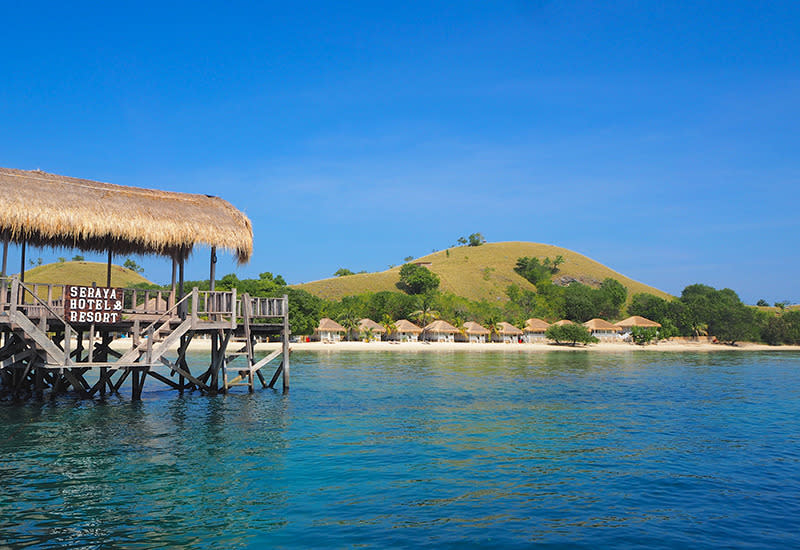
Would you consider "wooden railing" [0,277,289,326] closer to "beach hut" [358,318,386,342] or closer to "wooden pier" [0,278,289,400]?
"wooden pier" [0,278,289,400]

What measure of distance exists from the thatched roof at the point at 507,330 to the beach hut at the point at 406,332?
1403cm

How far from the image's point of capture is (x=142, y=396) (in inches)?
1042

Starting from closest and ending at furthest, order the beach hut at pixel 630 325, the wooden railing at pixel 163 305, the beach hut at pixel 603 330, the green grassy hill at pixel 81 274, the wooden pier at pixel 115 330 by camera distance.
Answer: the wooden pier at pixel 115 330, the wooden railing at pixel 163 305, the beach hut at pixel 603 330, the beach hut at pixel 630 325, the green grassy hill at pixel 81 274

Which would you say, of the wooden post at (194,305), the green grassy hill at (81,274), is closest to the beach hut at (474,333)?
the green grassy hill at (81,274)

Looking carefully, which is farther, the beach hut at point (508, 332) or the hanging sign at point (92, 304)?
the beach hut at point (508, 332)

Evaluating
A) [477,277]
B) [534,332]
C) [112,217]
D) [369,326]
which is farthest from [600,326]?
[112,217]

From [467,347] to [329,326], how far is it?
19.7m

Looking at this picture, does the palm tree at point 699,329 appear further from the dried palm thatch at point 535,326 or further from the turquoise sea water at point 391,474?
the turquoise sea water at point 391,474

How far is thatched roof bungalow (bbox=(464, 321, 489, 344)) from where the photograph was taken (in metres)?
96.6

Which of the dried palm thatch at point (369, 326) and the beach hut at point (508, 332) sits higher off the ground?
the dried palm thatch at point (369, 326)

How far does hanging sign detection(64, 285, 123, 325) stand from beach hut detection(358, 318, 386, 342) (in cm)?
7120

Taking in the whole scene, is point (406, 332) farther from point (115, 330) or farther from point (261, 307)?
point (115, 330)

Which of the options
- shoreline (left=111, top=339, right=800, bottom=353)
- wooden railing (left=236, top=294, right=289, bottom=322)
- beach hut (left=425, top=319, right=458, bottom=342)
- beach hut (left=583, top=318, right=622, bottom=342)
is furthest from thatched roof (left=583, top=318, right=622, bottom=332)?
wooden railing (left=236, top=294, right=289, bottom=322)

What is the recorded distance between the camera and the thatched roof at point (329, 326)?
284 feet
